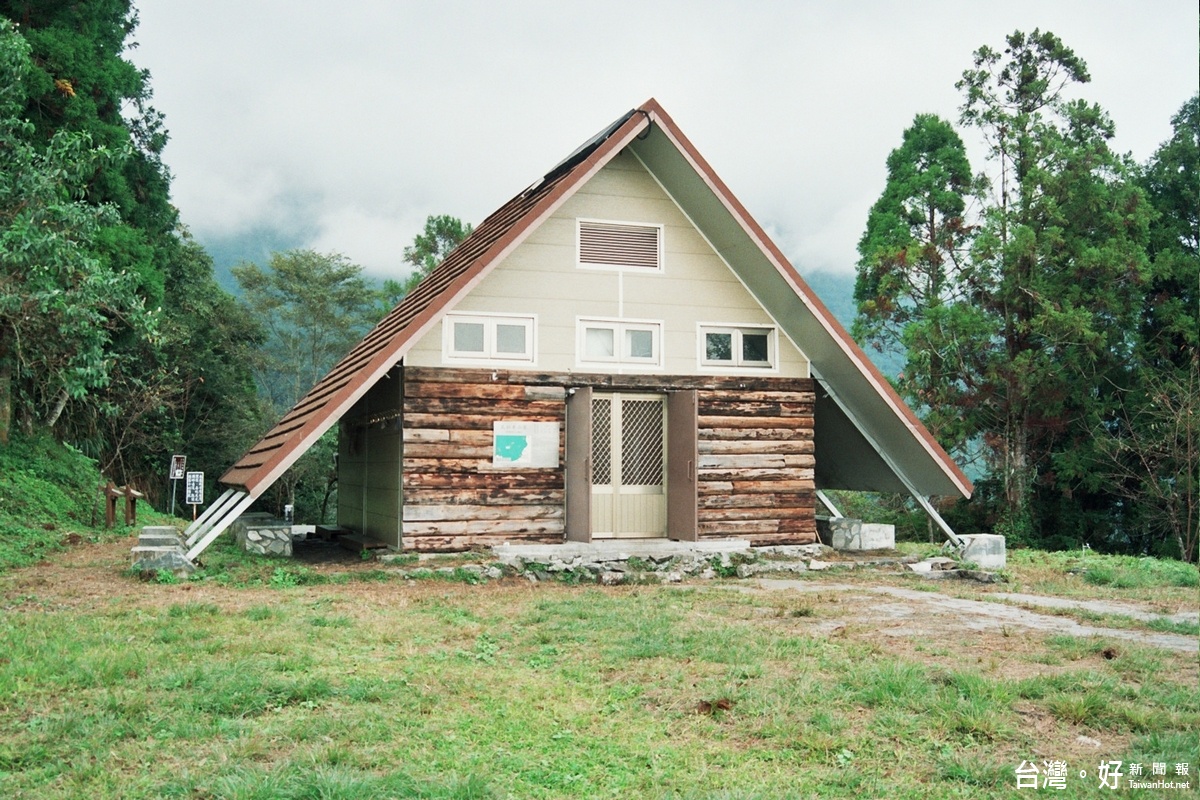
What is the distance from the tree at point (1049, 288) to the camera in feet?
88.9

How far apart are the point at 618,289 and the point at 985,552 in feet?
20.8

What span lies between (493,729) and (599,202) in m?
9.82

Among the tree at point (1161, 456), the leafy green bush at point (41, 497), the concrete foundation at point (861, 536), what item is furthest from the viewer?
the tree at point (1161, 456)

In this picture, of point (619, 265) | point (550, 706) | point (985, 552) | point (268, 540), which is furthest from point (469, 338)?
point (550, 706)

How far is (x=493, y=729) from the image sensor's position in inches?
215

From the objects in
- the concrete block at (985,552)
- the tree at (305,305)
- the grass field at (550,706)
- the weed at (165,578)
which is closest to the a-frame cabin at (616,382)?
the concrete block at (985,552)

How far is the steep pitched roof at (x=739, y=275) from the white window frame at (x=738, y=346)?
27 centimetres

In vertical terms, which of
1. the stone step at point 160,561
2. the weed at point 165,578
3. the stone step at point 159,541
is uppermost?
the stone step at point 159,541

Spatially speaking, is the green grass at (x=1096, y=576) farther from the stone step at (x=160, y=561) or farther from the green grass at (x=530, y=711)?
the stone step at (x=160, y=561)

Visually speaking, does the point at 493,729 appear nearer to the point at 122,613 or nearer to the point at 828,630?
the point at 828,630

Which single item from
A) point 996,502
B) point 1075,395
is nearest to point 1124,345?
point 1075,395

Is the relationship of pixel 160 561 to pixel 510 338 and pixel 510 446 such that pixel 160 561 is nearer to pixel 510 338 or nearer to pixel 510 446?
pixel 510 446

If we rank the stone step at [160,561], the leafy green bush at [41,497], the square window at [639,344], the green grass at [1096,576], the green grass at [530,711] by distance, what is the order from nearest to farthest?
the green grass at [530,711], the stone step at [160,561], the green grass at [1096,576], the square window at [639,344], the leafy green bush at [41,497]

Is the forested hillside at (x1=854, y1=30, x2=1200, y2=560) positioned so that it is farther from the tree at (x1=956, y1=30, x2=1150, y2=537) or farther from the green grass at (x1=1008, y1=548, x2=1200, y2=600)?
the green grass at (x1=1008, y1=548, x2=1200, y2=600)
